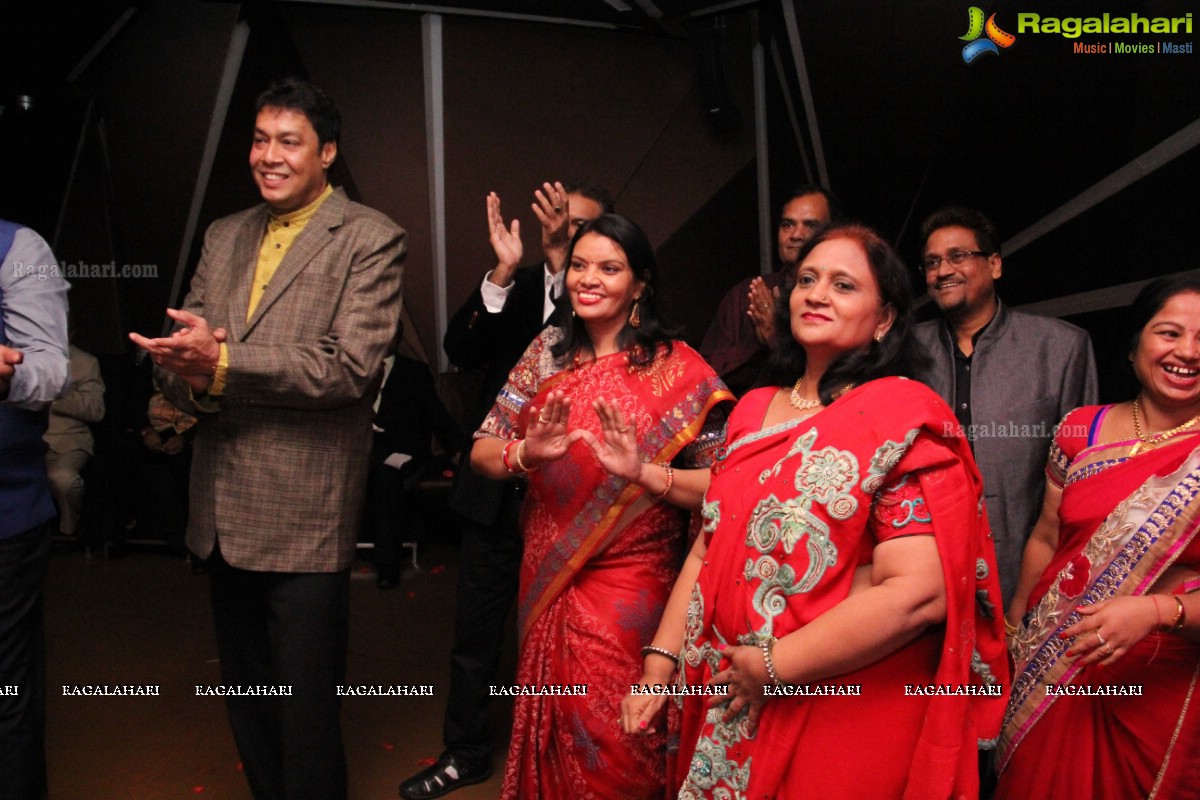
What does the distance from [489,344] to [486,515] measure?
48 centimetres

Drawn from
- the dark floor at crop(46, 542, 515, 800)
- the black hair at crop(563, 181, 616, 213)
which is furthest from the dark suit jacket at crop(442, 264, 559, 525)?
the dark floor at crop(46, 542, 515, 800)

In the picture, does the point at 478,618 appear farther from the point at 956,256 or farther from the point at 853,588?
the point at 956,256

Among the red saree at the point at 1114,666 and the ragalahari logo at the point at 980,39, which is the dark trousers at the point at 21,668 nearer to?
the red saree at the point at 1114,666

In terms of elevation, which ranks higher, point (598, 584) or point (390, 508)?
point (598, 584)

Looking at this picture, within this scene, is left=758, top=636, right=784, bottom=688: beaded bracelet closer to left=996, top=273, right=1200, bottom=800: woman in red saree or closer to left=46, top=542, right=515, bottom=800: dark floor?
left=996, top=273, right=1200, bottom=800: woman in red saree

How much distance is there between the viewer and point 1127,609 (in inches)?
62.7

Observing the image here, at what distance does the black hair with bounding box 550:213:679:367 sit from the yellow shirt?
629 mm

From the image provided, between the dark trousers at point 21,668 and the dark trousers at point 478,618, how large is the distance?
1.00 metres

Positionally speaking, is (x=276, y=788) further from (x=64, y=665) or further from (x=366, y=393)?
(x=64, y=665)

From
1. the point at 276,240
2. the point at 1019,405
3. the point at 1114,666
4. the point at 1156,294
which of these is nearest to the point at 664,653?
the point at 1114,666

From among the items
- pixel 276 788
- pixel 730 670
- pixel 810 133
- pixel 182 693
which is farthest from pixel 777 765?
pixel 810 133

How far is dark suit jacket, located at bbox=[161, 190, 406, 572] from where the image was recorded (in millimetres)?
2035

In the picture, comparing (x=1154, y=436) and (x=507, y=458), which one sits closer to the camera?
(x=1154, y=436)

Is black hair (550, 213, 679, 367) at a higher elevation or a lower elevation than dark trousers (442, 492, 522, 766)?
higher
